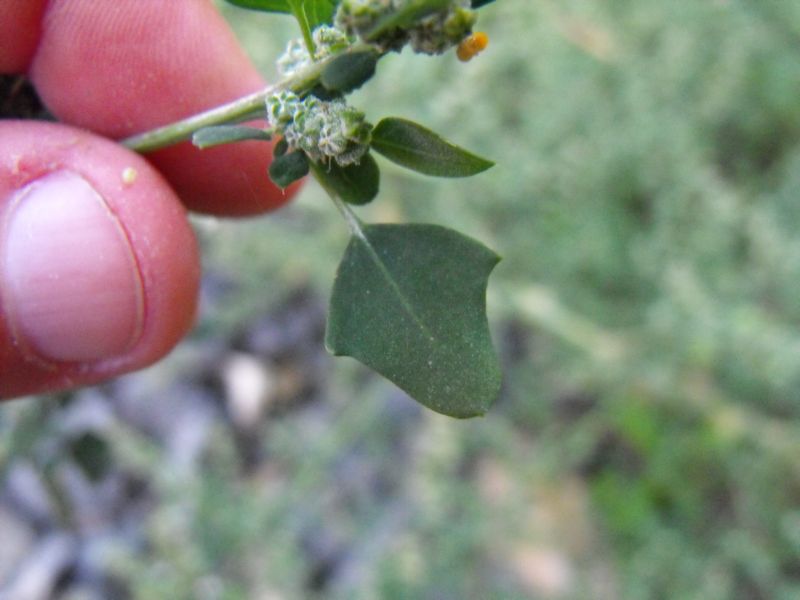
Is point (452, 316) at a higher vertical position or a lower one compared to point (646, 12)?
higher

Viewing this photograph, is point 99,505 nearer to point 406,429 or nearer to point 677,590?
point 406,429

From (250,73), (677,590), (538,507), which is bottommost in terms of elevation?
(538,507)

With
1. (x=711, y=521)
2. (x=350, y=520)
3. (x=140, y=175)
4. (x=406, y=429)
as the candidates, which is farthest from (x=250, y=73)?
(x=711, y=521)

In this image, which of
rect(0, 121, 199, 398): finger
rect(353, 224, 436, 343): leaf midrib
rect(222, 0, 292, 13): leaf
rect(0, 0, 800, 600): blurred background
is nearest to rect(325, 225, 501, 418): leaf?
rect(353, 224, 436, 343): leaf midrib

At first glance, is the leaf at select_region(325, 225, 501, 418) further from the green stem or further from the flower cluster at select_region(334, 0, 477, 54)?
the flower cluster at select_region(334, 0, 477, 54)

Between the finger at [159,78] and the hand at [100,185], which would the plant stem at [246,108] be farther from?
the finger at [159,78]

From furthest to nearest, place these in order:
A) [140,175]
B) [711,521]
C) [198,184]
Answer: [711,521] < [198,184] < [140,175]

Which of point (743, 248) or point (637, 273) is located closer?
point (637, 273)

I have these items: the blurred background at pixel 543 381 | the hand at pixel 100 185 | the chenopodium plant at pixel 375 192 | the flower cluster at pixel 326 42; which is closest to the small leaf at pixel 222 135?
the chenopodium plant at pixel 375 192
